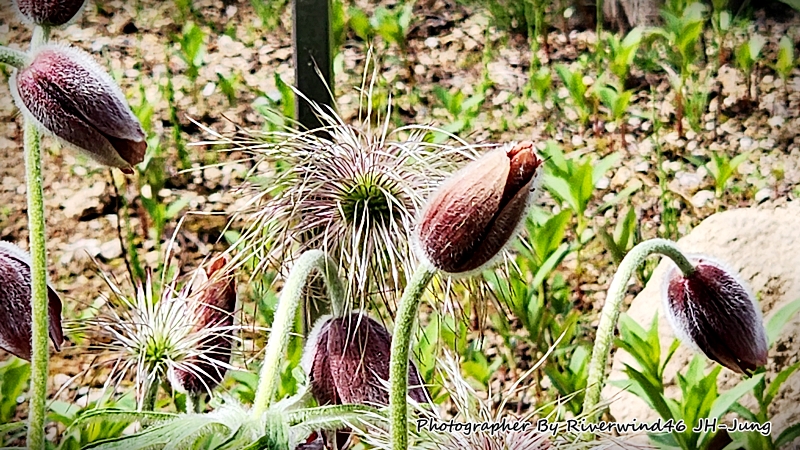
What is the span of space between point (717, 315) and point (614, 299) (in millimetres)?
70

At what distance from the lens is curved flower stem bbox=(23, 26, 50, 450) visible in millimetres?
518

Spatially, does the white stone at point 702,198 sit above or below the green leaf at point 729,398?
above

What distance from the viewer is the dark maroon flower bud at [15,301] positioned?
0.54 metres

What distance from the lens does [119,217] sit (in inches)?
23.4

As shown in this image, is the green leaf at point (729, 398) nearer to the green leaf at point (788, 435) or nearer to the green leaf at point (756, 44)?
the green leaf at point (788, 435)

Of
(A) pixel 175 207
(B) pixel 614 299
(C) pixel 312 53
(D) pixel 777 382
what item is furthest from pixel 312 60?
(D) pixel 777 382

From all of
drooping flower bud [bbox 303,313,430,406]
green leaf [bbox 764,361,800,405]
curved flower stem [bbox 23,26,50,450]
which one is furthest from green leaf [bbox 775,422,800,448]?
curved flower stem [bbox 23,26,50,450]

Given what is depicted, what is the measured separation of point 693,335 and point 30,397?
1.30 feet

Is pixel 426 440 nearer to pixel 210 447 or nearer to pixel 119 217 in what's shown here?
pixel 210 447

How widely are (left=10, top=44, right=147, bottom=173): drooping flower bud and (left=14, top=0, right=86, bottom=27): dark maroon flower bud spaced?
1 cm

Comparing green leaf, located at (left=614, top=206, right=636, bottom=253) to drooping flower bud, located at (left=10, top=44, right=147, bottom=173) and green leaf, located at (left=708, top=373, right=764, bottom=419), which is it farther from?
drooping flower bud, located at (left=10, top=44, right=147, bottom=173)

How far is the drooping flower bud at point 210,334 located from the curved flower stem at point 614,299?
A: 0.22 m

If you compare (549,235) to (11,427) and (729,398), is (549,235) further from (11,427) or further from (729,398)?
(11,427)

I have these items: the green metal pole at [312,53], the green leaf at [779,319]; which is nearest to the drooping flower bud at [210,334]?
the green metal pole at [312,53]
